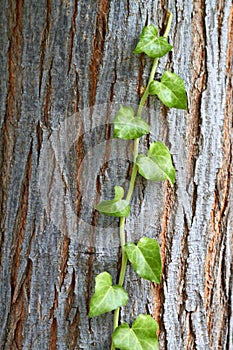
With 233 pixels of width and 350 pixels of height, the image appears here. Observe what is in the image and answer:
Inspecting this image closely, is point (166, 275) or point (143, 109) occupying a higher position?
point (143, 109)

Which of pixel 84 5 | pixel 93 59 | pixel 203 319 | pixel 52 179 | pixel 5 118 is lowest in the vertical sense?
pixel 203 319

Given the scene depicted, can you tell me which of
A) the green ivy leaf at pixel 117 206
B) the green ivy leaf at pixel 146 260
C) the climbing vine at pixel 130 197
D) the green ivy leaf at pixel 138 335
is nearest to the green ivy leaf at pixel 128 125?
the climbing vine at pixel 130 197

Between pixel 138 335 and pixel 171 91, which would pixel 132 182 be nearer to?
pixel 171 91

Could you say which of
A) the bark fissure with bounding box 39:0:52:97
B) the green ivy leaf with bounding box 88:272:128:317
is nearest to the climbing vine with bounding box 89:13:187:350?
the green ivy leaf with bounding box 88:272:128:317

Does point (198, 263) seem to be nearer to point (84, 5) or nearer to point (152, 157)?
point (152, 157)

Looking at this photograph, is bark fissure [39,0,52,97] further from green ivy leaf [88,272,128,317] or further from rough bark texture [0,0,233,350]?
green ivy leaf [88,272,128,317]

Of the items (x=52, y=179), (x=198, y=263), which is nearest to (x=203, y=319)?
(x=198, y=263)

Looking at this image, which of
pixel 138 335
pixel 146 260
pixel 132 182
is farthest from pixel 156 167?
pixel 138 335
